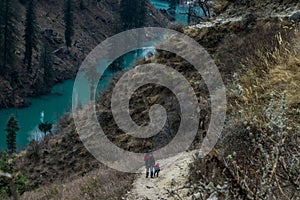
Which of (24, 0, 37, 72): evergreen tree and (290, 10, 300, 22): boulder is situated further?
(24, 0, 37, 72): evergreen tree

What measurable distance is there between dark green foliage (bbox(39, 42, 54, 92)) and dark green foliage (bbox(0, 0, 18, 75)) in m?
3.67

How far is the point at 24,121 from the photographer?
39594mm

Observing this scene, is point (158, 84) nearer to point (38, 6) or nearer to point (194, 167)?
point (194, 167)

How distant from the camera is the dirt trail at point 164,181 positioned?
7.80 m

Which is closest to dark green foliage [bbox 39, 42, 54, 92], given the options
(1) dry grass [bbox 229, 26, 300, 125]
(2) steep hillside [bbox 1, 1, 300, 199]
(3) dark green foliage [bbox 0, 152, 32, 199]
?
(2) steep hillside [bbox 1, 1, 300, 199]

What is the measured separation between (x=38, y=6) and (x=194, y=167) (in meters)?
65.9

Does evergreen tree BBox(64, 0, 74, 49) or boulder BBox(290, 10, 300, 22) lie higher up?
evergreen tree BBox(64, 0, 74, 49)

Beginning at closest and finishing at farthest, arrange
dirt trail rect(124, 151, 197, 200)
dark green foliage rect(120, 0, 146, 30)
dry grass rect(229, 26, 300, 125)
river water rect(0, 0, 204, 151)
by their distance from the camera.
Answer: dry grass rect(229, 26, 300, 125) → dirt trail rect(124, 151, 197, 200) → river water rect(0, 0, 204, 151) → dark green foliage rect(120, 0, 146, 30)

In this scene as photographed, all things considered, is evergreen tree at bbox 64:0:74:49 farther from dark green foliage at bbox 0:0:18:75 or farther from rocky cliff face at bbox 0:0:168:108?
dark green foliage at bbox 0:0:18:75

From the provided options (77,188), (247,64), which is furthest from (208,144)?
(77,188)

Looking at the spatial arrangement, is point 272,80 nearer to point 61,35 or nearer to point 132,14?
point 61,35

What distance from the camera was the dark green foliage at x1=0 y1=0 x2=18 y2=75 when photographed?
4962 cm

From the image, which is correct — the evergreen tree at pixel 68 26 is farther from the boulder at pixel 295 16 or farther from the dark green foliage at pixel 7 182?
the boulder at pixel 295 16

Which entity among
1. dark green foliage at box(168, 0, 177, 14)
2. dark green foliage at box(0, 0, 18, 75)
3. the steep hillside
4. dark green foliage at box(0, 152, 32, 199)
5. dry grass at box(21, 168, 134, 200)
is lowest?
dark green foliage at box(0, 152, 32, 199)
